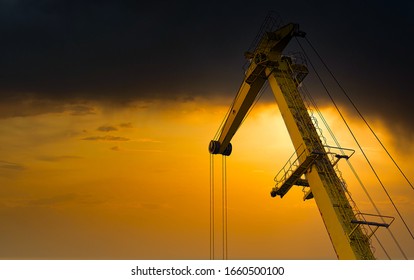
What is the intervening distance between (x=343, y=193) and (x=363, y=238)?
1.67 metres

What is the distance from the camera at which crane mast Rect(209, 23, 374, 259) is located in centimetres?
1412

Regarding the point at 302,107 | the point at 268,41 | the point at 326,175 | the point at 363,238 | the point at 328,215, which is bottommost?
the point at 363,238

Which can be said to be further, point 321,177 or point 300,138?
point 300,138

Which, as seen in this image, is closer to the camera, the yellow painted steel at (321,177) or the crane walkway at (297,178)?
the yellow painted steel at (321,177)

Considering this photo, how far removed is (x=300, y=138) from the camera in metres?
16.4

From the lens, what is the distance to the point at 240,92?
2155 centimetres

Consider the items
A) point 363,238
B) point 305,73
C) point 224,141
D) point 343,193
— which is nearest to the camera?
point 363,238

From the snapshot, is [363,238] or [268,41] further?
[268,41]

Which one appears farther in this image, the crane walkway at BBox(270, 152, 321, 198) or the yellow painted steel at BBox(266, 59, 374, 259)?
the crane walkway at BBox(270, 152, 321, 198)

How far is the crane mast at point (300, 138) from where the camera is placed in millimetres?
14117

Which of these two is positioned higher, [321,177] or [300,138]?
[300,138]

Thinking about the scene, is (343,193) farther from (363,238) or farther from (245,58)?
(245,58)
